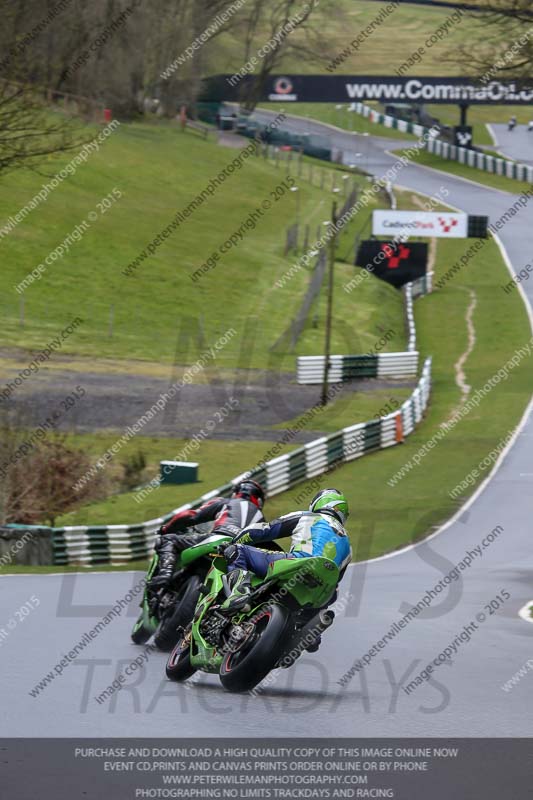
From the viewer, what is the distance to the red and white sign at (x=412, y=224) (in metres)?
52.4

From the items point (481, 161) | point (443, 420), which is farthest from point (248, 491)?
point (481, 161)

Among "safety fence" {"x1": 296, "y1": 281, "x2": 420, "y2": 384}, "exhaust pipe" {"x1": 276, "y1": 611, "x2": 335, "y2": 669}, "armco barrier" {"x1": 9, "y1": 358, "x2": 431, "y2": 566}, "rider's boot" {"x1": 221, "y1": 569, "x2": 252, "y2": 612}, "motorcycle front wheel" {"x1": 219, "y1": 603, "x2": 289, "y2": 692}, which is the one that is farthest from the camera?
"safety fence" {"x1": 296, "y1": 281, "x2": 420, "y2": 384}

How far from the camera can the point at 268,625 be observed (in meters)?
9.86

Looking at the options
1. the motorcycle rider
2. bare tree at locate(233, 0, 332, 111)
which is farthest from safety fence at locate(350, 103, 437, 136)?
the motorcycle rider

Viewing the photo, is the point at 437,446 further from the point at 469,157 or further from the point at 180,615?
the point at 469,157

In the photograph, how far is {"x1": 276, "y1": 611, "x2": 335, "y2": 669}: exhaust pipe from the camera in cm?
1017

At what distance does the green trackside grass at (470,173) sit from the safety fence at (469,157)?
31cm

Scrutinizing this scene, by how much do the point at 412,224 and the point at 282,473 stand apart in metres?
27.5

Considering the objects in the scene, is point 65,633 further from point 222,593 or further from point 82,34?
point 82,34

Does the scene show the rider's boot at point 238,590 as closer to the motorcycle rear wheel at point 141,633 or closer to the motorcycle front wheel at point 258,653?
the motorcycle front wheel at point 258,653

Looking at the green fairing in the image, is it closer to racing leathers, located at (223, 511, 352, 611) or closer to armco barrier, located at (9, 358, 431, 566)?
racing leathers, located at (223, 511, 352, 611)

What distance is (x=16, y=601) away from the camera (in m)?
15.3

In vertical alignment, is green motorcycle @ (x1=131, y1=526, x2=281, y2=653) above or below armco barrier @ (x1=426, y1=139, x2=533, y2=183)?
above

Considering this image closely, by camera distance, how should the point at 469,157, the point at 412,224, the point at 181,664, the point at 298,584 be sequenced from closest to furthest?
1. the point at 298,584
2. the point at 181,664
3. the point at 412,224
4. the point at 469,157
